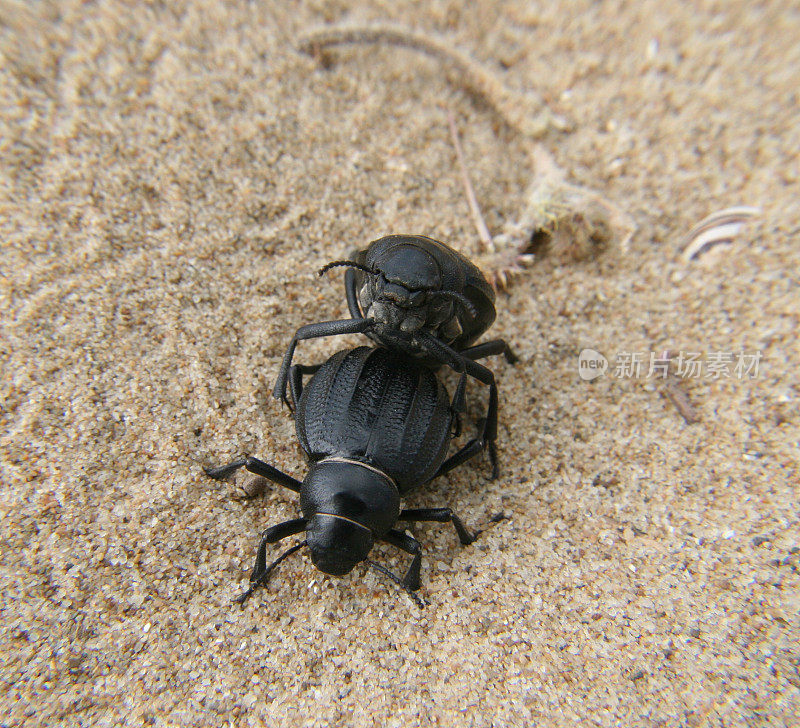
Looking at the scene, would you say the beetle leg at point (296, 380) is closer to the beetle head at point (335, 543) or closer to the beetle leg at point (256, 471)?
the beetle leg at point (256, 471)

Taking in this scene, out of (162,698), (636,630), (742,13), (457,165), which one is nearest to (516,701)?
(636,630)

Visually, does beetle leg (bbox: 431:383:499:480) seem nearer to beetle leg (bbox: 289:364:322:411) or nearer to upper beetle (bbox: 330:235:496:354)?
upper beetle (bbox: 330:235:496:354)

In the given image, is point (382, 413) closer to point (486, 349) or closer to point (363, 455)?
point (363, 455)

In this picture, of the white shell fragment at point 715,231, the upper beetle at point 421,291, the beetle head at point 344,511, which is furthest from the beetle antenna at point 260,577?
the white shell fragment at point 715,231

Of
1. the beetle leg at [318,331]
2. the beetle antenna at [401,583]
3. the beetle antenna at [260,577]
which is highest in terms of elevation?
the beetle leg at [318,331]

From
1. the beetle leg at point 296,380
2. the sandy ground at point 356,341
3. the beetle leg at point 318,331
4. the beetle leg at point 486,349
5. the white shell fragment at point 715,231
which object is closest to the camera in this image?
the sandy ground at point 356,341

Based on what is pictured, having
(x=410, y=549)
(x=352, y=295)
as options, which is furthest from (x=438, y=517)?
(x=352, y=295)

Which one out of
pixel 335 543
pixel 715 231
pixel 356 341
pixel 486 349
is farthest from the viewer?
pixel 715 231
